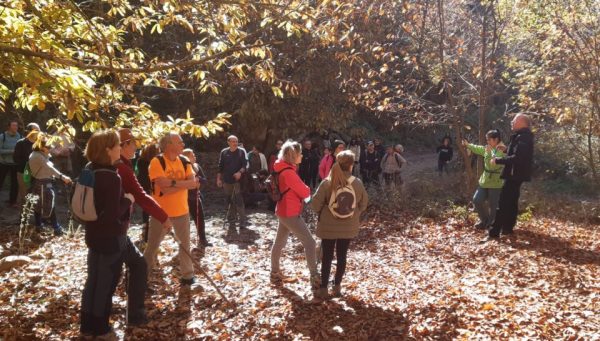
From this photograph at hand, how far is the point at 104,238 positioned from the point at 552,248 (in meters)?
7.26

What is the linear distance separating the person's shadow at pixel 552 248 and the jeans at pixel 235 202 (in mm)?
5436

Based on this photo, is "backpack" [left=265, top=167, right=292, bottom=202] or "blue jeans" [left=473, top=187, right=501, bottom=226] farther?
"blue jeans" [left=473, top=187, right=501, bottom=226]

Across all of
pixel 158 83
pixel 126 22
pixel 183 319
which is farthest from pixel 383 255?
pixel 126 22

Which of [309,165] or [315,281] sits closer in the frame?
[315,281]

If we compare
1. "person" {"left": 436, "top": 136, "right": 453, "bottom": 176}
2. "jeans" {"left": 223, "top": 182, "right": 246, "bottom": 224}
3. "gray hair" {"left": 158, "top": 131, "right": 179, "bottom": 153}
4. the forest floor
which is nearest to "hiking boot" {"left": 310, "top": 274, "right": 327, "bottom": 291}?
the forest floor

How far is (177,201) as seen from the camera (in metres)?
5.88

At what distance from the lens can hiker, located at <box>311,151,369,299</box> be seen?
18.5 ft

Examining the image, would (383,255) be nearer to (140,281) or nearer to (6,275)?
(140,281)

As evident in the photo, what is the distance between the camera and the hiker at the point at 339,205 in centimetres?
565

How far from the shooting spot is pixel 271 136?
731 inches

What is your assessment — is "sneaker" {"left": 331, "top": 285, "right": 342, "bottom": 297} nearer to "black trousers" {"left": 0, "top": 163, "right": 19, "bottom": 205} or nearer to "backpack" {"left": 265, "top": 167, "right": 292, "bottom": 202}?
"backpack" {"left": 265, "top": 167, "right": 292, "bottom": 202}

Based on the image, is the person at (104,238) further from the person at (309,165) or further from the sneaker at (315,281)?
the person at (309,165)

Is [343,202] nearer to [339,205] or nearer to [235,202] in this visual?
[339,205]

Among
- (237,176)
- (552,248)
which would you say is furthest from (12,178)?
(552,248)
